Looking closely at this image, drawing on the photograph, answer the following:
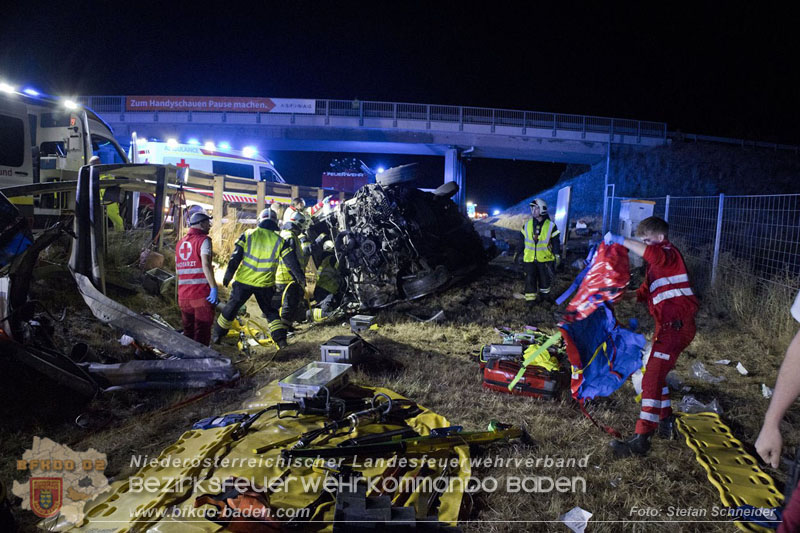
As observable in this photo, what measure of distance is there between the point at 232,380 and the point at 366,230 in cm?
370

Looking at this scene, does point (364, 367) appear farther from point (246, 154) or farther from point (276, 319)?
point (246, 154)

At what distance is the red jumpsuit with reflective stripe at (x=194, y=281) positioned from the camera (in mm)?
5008

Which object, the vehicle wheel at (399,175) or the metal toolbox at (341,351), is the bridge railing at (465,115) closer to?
the vehicle wheel at (399,175)

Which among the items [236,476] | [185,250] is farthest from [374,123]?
[236,476]

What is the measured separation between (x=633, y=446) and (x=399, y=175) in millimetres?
5504

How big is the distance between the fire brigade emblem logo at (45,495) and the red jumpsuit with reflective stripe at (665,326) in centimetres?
388

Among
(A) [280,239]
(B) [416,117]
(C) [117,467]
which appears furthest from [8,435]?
(B) [416,117]

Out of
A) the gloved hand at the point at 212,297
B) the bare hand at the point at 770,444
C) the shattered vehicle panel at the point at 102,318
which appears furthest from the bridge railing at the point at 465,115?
the bare hand at the point at 770,444

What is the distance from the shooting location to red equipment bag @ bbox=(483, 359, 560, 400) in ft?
12.7

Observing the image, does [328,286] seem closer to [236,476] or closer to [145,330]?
[145,330]

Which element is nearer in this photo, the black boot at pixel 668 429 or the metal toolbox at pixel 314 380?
the black boot at pixel 668 429

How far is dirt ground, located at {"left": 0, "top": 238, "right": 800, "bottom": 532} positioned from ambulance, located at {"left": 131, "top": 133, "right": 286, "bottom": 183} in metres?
6.96

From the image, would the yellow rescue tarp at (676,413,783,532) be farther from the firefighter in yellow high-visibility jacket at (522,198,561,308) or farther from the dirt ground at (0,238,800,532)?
the firefighter in yellow high-visibility jacket at (522,198,561,308)

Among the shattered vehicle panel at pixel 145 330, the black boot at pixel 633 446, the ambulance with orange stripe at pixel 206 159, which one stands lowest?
the black boot at pixel 633 446
